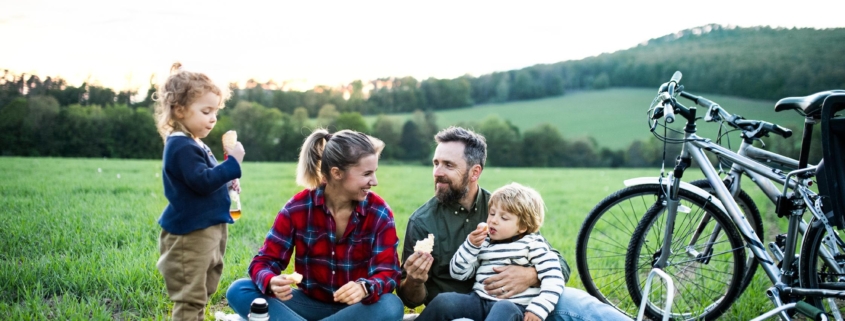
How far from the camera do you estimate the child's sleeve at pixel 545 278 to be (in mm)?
3184

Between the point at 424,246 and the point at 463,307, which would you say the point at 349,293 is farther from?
the point at 463,307

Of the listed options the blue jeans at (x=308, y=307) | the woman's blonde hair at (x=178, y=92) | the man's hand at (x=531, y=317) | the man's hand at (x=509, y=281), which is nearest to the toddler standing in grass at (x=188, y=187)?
the woman's blonde hair at (x=178, y=92)

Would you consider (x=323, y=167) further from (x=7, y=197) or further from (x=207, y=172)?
(x=7, y=197)

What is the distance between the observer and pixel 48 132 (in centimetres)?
804

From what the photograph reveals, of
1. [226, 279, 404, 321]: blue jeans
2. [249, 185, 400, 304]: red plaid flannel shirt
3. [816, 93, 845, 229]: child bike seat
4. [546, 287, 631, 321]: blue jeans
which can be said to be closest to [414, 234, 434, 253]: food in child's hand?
[249, 185, 400, 304]: red plaid flannel shirt

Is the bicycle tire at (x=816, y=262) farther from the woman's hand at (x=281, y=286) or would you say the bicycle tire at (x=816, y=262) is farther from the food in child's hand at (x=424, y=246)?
the woman's hand at (x=281, y=286)

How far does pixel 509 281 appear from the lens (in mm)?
3277

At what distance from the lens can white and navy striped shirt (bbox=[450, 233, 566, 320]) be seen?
3223 millimetres

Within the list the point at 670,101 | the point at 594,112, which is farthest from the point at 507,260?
the point at 594,112

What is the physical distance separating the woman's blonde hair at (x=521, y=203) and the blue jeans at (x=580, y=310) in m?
0.47

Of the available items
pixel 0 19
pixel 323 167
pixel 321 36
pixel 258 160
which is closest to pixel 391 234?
pixel 323 167

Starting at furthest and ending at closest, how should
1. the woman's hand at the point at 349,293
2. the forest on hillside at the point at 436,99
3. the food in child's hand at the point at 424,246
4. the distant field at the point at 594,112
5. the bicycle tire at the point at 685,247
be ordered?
1. the distant field at the point at 594,112
2. the forest on hillside at the point at 436,99
3. the bicycle tire at the point at 685,247
4. the food in child's hand at the point at 424,246
5. the woman's hand at the point at 349,293

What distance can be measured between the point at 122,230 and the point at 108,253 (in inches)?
27.1

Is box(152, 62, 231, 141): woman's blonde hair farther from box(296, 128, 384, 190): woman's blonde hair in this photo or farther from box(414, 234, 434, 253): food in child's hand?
box(414, 234, 434, 253): food in child's hand
